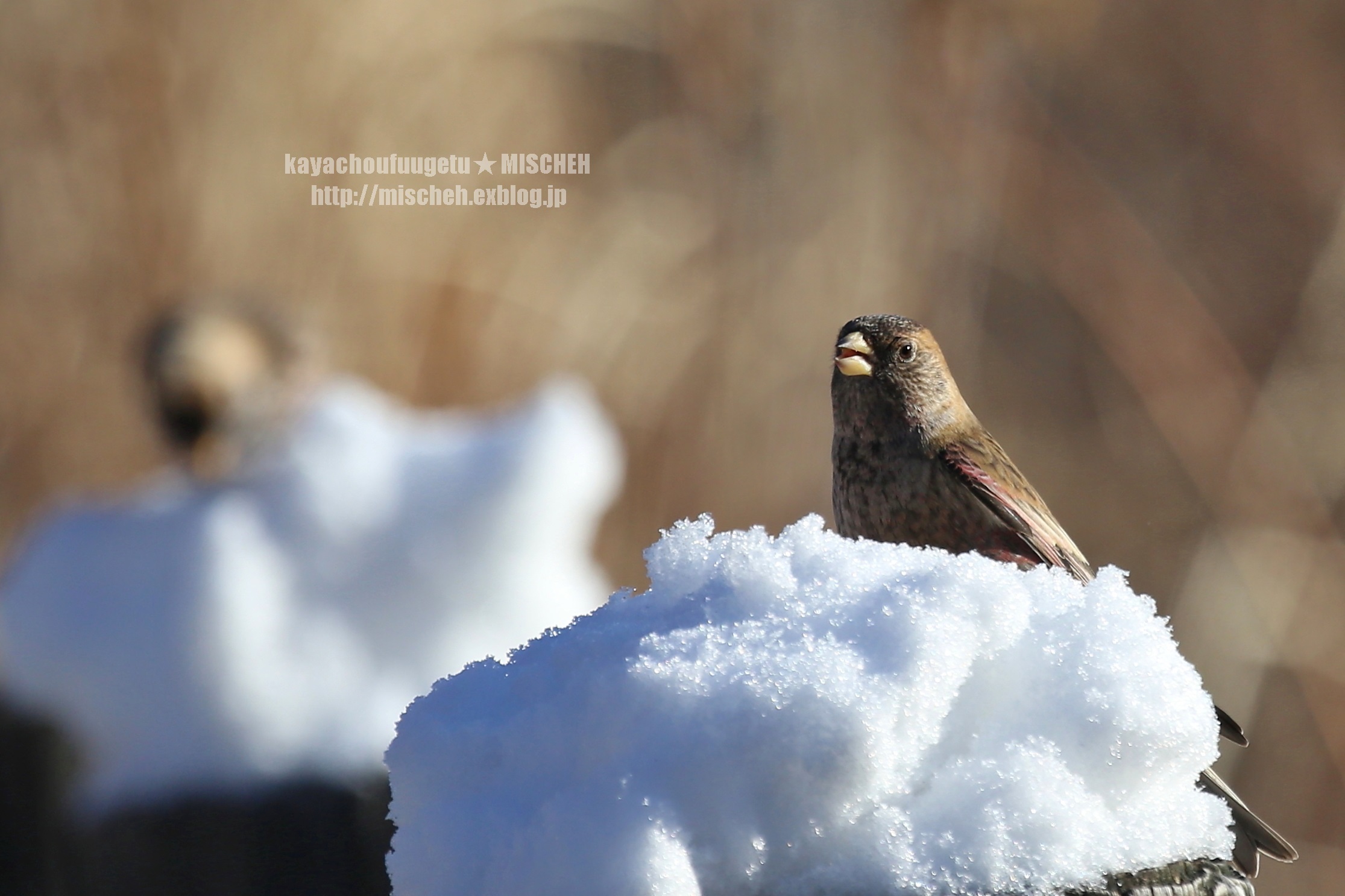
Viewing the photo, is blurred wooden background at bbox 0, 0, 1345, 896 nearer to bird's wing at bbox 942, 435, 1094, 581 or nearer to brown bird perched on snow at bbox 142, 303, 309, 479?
brown bird perched on snow at bbox 142, 303, 309, 479

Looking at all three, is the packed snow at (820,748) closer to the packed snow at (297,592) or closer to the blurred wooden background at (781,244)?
the packed snow at (297,592)

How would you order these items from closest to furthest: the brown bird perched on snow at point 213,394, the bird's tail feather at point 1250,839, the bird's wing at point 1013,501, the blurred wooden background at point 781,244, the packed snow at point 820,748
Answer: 1. the packed snow at point 820,748
2. the bird's tail feather at point 1250,839
3. the bird's wing at point 1013,501
4. the brown bird perched on snow at point 213,394
5. the blurred wooden background at point 781,244

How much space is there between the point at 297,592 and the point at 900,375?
0.96 m

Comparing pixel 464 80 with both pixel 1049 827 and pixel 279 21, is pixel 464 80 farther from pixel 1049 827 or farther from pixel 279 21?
pixel 1049 827

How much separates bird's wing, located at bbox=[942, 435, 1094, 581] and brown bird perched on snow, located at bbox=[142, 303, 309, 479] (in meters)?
1.10

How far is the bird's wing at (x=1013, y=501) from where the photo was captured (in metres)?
1.28

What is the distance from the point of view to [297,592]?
1.73m

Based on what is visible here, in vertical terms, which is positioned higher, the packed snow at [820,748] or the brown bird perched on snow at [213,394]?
the brown bird perched on snow at [213,394]

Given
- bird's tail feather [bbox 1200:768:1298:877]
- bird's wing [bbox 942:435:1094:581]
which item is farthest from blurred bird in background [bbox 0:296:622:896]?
bird's tail feather [bbox 1200:768:1298:877]

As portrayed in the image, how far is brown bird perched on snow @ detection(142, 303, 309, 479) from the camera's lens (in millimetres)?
1842

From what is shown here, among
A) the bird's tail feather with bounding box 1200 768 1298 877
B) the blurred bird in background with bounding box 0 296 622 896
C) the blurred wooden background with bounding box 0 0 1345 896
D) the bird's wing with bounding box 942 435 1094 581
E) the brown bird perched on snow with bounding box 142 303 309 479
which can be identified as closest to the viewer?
the bird's tail feather with bounding box 1200 768 1298 877

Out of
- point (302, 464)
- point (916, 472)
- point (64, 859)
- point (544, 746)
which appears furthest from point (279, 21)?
point (544, 746)

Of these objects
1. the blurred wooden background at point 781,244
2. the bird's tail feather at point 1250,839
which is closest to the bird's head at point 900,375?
the bird's tail feather at point 1250,839

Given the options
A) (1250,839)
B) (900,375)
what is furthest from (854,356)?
(1250,839)
